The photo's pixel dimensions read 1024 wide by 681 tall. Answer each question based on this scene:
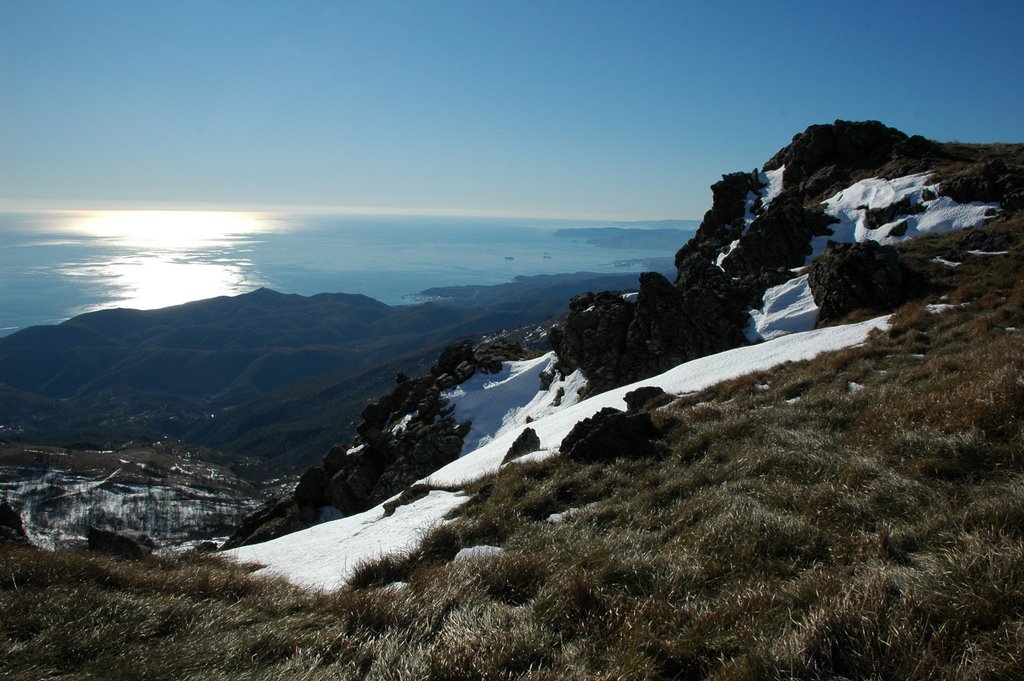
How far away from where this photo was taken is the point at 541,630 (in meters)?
4.12

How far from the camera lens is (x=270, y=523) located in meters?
33.2

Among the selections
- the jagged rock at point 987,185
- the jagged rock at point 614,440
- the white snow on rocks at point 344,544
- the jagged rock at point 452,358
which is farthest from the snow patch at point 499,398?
the jagged rock at point 987,185

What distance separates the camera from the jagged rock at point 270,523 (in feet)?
104

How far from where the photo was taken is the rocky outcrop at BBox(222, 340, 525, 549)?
30.1m

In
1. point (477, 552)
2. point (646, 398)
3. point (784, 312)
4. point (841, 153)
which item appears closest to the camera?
point (477, 552)

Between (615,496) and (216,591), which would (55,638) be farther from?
(615,496)

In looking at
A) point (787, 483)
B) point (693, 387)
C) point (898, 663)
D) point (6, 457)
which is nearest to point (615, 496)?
point (787, 483)

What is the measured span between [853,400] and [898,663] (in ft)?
24.2

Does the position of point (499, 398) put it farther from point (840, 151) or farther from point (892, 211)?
point (840, 151)

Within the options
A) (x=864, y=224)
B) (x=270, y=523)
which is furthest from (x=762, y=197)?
(x=270, y=523)

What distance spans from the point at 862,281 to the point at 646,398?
1256 cm

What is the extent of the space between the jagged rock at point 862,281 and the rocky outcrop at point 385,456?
20642mm

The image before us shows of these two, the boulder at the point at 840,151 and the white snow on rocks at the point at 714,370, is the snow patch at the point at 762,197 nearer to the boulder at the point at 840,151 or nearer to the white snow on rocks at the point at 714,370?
the boulder at the point at 840,151

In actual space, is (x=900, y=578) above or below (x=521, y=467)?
above
